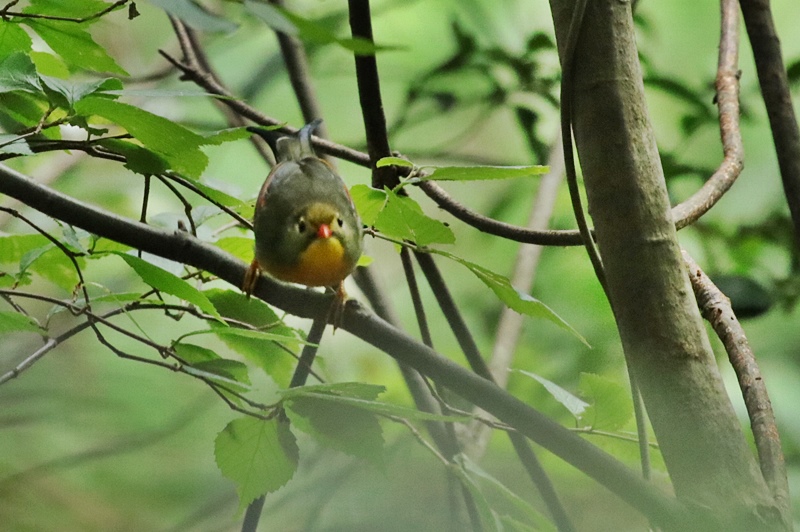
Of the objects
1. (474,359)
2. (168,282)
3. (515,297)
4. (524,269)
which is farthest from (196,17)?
(524,269)

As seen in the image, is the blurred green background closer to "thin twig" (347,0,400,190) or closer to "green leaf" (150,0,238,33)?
"thin twig" (347,0,400,190)

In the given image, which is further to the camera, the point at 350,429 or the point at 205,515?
the point at 205,515

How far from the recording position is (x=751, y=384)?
23.2 inches

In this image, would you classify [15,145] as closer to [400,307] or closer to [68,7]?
[68,7]

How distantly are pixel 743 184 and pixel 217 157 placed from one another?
125 centimetres

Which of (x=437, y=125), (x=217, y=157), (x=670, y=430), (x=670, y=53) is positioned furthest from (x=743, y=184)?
(x=670, y=430)

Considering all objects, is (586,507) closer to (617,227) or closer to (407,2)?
(617,227)

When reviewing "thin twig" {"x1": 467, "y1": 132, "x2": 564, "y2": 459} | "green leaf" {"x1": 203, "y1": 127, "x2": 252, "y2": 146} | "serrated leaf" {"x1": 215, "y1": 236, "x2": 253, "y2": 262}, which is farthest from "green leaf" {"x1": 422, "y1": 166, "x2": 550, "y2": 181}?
"thin twig" {"x1": 467, "y1": 132, "x2": 564, "y2": 459}

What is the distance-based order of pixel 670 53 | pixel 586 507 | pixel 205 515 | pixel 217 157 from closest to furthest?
pixel 586 507 < pixel 205 515 < pixel 217 157 < pixel 670 53

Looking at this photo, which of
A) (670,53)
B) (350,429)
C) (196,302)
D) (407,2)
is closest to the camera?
(196,302)

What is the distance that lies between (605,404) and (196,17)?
0.51 meters

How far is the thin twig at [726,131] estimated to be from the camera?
67cm

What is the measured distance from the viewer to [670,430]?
500 millimetres

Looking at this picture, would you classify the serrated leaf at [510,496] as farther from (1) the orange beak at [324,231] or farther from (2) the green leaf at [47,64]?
(2) the green leaf at [47,64]
